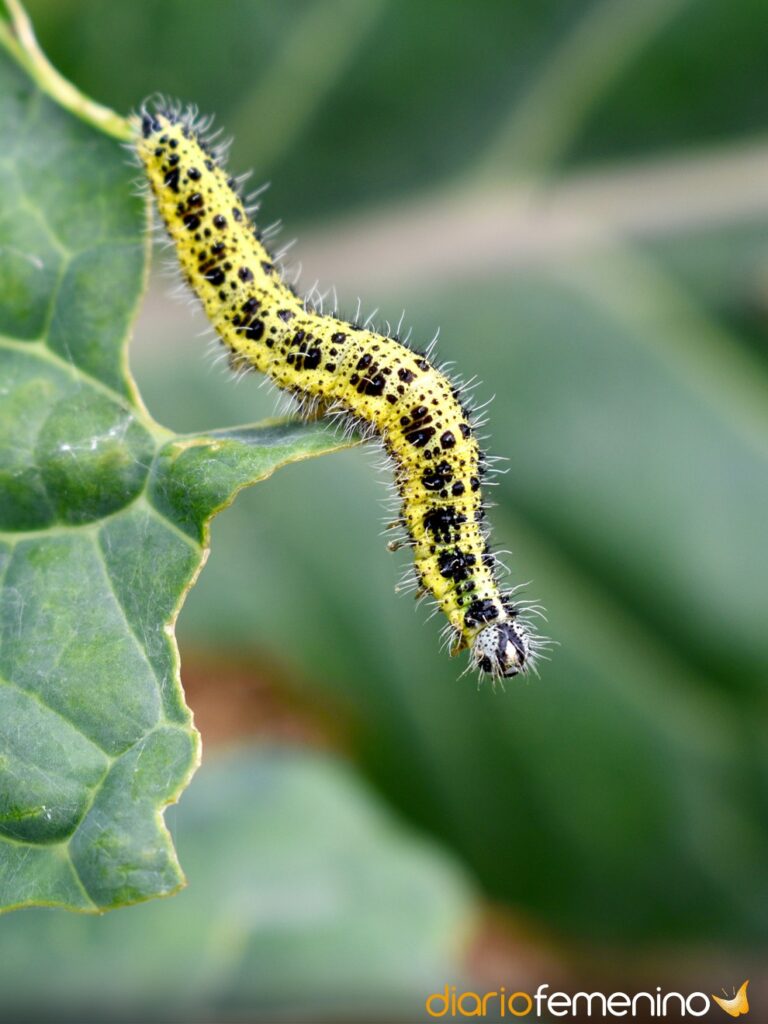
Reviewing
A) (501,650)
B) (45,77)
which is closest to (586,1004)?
(501,650)

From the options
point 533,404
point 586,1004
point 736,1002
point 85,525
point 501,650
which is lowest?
point 85,525

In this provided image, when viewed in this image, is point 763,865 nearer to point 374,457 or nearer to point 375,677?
point 375,677

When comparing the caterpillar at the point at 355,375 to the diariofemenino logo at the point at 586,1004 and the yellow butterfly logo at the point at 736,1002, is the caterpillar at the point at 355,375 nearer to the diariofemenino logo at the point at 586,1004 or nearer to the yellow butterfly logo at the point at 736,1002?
the diariofemenino logo at the point at 586,1004

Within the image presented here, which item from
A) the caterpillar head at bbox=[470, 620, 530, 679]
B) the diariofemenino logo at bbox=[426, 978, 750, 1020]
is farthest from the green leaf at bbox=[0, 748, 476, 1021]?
the caterpillar head at bbox=[470, 620, 530, 679]

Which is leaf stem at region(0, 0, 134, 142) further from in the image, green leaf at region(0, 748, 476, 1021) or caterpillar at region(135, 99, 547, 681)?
green leaf at region(0, 748, 476, 1021)

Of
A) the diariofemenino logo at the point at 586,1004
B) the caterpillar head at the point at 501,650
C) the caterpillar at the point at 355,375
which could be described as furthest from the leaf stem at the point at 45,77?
the diariofemenino logo at the point at 586,1004

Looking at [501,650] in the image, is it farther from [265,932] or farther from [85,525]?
[265,932]
